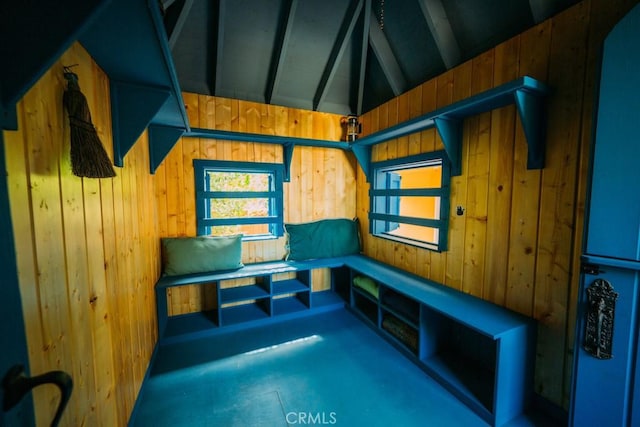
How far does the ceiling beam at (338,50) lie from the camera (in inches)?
94.2

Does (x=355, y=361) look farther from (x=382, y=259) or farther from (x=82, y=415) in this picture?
(x=82, y=415)

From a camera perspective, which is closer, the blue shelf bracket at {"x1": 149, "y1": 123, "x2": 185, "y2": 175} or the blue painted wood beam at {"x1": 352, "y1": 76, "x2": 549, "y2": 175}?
the blue painted wood beam at {"x1": 352, "y1": 76, "x2": 549, "y2": 175}

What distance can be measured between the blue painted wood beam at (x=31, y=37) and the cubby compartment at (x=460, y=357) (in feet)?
7.47

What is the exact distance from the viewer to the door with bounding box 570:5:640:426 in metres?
1.11

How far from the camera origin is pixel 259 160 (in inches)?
115

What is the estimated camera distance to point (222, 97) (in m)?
2.63

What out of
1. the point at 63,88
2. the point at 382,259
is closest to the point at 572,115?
the point at 382,259

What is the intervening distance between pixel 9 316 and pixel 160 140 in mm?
2063

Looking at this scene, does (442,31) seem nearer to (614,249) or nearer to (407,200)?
(614,249)

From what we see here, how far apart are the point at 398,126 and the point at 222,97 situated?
1744 mm

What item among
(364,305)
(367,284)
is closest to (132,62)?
(367,284)

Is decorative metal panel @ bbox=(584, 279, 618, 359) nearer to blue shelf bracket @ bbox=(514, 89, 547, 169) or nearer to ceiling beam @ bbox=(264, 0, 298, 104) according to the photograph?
blue shelf bracket @ bbox=(514, 89, 547, 169)

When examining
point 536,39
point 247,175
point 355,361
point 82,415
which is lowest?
point 355,361

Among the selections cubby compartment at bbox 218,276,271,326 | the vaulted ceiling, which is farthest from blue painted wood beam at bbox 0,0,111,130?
cubby compartment at bbox 218,276,271,326
